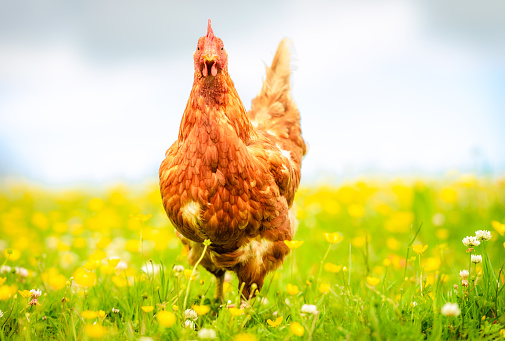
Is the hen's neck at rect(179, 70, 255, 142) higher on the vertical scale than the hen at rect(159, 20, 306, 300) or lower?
higher

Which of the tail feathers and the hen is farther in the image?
the tail feathers

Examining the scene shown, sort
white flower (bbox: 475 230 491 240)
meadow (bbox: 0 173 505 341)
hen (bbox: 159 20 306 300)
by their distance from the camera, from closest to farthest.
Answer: meadow (bbox: 0 173 505 341) < white flower (bbox: 475 230 491 240) < hen (bbox: 159 20 306 300)

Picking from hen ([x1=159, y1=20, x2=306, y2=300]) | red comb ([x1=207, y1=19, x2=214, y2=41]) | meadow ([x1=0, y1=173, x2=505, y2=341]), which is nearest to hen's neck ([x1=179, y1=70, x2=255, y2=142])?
hen ([x1=159, y1=20, x2=306, y2=300])

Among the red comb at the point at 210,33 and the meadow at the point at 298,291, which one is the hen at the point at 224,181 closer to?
the red comb at the point at 210,33

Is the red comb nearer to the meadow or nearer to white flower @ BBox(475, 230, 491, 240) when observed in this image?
the meadow

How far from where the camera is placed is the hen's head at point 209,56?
236 cm

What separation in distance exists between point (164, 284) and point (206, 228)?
0.57 m

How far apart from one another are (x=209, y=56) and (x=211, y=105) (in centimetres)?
30

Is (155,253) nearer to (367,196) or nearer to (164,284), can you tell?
(164,284)

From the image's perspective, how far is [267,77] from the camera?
411 centimetres

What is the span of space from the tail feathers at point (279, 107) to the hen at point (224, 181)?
878 mm

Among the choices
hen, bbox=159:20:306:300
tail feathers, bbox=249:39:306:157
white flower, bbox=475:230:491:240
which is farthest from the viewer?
tail feathers, bbox=249:39:306:157

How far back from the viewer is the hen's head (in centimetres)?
236

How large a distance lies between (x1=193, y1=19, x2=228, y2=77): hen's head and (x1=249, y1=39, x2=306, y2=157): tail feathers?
123cm
